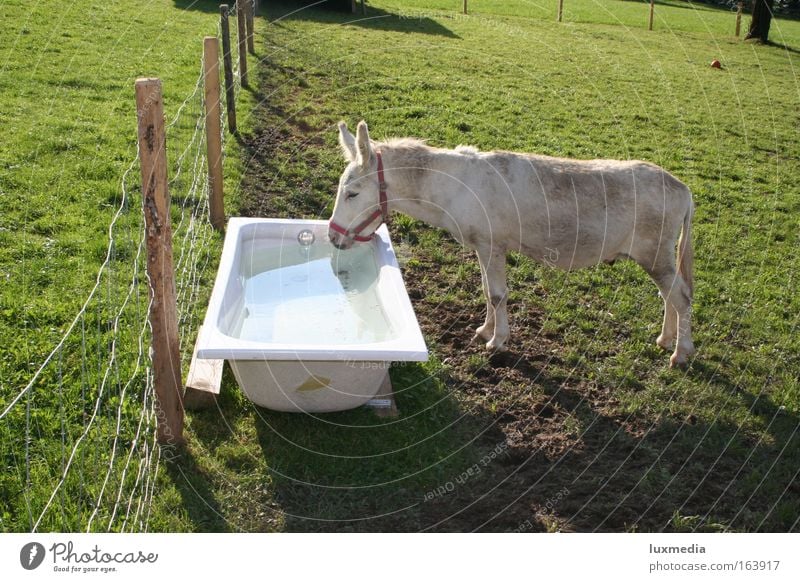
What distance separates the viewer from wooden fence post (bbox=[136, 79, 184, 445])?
4.53 meters

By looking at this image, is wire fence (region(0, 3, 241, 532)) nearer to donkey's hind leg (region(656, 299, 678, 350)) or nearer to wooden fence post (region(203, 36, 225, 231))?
wooden fence post (region(203, 36, 225, 231))

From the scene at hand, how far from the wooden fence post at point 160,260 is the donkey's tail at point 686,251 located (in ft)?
14.9

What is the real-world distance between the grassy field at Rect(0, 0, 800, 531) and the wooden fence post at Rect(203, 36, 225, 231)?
0.59 metres

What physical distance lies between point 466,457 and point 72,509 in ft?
8.92

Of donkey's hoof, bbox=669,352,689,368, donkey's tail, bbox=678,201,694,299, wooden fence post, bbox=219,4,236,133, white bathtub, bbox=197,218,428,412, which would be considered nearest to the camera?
white bathtub, bbox=197,218,428,412

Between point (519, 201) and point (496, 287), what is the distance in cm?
82

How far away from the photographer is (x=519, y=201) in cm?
668

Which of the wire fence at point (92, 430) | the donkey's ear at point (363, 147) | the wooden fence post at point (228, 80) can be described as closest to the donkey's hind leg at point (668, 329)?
the donkey's ear at point (363, 147)

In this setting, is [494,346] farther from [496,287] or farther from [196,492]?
[196,492]

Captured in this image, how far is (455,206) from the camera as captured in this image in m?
6.66

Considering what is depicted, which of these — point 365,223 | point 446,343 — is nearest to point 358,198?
point 365,223

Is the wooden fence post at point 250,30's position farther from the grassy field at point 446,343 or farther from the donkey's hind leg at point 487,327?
the donkey's hind leg at point 487,327

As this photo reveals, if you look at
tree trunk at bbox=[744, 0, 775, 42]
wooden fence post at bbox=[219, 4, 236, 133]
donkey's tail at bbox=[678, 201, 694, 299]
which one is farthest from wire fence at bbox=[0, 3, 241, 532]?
tree trunk at bbox=[744, 0, 775, 42]

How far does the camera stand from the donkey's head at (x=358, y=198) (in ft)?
21.4
